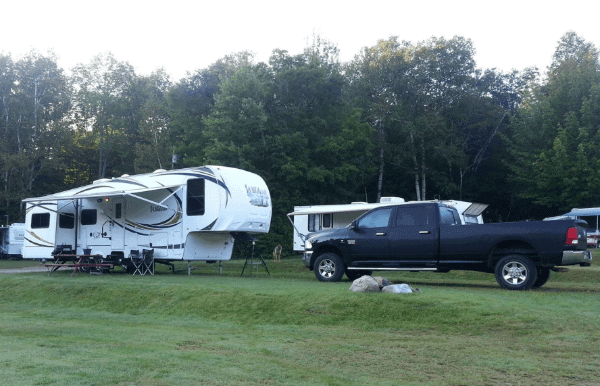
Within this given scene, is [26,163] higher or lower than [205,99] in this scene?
lower

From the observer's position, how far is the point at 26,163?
4178 cm

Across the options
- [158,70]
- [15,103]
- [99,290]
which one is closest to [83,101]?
[15,103]

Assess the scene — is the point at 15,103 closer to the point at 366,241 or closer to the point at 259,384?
the point at 366,241

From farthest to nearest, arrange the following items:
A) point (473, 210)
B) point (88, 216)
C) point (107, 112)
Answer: point (107, 112)
point (473, 210)
point (88, 216)

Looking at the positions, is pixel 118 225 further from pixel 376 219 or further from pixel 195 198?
pixel 376 219

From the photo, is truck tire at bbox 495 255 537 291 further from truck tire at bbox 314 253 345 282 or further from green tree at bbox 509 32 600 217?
green tree at bbox 509 32 600 217

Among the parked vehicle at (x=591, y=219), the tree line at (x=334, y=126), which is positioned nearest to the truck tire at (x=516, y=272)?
the parked vehicle at (x=591, y=219)

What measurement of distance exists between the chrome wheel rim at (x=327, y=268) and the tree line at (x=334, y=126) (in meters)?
21.0

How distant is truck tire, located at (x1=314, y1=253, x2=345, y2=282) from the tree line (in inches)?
825

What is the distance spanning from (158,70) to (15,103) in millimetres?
16210

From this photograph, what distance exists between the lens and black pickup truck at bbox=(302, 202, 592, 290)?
1280 centimetres

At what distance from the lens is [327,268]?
15.4 metres

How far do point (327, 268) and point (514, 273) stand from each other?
4.47 meters

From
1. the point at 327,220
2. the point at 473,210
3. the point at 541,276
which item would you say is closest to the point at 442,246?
the point at 541,276
